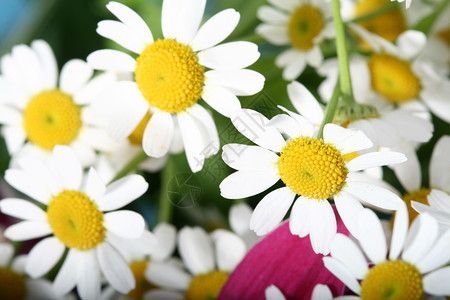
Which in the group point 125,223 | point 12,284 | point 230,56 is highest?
point 230,56

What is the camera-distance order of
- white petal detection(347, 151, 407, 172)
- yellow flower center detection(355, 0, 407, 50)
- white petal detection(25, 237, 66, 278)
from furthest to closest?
yellow flower center detection(355, 0, 407, 50), white petal detection(25, 237, 66, 278), white petal detection(347, 151, 407, 172)

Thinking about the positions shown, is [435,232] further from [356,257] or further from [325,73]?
[325,73]

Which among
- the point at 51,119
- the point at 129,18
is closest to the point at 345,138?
the point at 129,18

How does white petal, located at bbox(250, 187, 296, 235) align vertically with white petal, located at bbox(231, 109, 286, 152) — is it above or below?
below

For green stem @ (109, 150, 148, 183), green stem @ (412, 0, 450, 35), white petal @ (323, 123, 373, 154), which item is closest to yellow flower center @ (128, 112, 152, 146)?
green stem @ (109, 150, 148, 183)

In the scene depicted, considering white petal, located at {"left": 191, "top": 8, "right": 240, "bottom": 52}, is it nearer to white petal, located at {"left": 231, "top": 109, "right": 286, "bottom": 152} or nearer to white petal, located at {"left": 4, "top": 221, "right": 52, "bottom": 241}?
white petal, located at {"left": 231, "top": 109, "right": 286, "bottom": 152}

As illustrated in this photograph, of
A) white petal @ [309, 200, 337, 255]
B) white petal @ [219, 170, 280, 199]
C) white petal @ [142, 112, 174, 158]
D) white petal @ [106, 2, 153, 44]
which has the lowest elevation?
white petal @ [309, 200, 337, 255]

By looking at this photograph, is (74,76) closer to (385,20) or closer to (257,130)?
(257,130)

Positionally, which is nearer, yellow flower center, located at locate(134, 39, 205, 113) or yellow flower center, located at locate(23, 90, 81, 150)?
yellow flower center, located at locate(134, 39, 205, 113)
